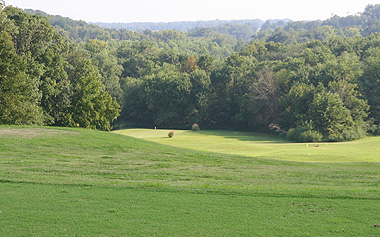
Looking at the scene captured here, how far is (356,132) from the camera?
49438mm

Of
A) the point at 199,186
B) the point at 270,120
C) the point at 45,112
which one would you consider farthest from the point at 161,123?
the point at 199,186

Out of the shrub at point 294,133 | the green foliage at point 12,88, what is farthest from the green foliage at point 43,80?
the shrub at point 294,133

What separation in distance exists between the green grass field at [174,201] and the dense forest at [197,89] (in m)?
20.5

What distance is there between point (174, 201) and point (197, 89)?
200 feet

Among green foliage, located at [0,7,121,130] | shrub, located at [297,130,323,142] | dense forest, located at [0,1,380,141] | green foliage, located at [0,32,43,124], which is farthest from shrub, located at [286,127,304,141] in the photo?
green foliage, located at [0,32,43,124]

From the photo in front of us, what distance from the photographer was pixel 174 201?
9172mm

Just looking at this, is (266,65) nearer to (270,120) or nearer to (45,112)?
(270,120)

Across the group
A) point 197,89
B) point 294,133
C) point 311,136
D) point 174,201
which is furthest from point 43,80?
point 174,201

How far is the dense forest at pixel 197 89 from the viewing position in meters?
37.5

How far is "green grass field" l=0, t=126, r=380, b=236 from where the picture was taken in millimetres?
7324

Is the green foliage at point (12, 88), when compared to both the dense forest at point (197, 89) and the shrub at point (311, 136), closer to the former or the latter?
the dense forest at point (197, 89)

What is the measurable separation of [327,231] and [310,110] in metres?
45.2

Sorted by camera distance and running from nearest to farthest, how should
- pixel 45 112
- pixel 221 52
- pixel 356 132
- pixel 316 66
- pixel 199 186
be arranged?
pixel 199 186
pixel 45 112
pixel 356 132
pixel 316 66
pixel 221 52

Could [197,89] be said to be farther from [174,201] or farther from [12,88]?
[174,201]
